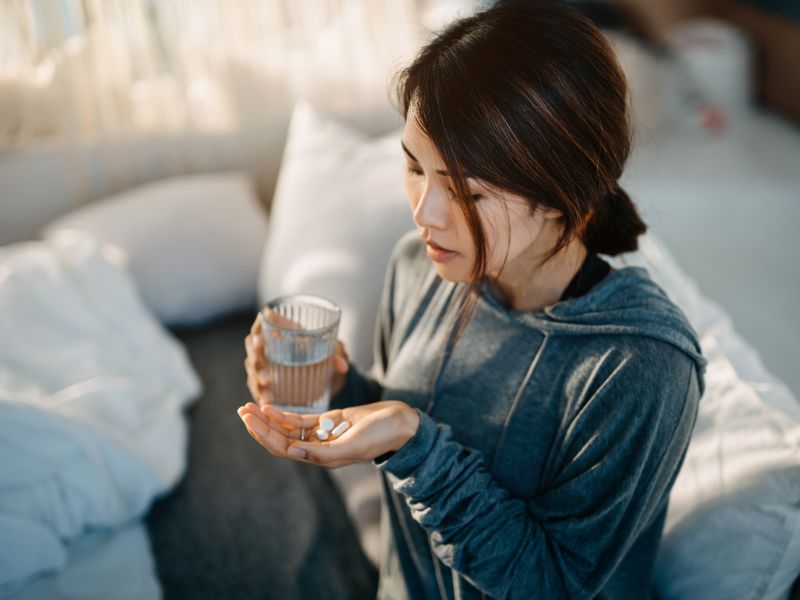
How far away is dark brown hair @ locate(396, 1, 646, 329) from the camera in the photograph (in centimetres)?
71

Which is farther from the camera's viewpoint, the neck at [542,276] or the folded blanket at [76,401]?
the folded blanket at [76,401]

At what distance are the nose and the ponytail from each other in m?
0.21

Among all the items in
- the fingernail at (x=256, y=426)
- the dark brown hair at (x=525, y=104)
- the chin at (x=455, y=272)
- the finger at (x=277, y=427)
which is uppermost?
the dark brown hair at (x=525, y=104)

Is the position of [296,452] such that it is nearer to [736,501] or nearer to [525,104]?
[525,104]

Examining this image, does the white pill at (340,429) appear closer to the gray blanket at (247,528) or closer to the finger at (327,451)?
the finger at (327,451)

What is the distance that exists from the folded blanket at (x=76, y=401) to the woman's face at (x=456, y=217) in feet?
2.17

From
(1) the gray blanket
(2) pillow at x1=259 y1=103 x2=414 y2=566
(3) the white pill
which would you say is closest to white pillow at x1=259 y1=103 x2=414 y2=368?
(2) pillow at x1=259 y1=103 x2=414 y2=566

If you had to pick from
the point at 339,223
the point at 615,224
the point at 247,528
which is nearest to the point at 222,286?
the point at 339,223

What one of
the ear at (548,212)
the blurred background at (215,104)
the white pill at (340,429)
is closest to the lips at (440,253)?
the ear at (548,212)

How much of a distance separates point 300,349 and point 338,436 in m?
0.15

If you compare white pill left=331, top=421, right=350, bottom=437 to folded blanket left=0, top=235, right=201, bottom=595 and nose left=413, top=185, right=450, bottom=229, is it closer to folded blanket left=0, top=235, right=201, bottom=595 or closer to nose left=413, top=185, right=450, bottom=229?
nose left=413, top=185, right=450, bottom=229

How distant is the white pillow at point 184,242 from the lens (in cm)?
161

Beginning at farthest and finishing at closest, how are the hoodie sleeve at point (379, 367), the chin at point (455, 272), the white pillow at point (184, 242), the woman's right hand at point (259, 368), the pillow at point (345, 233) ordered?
the white pillow at point (184, 242), the pillow at point (345, 233), the hoodie sleeve at point (379, 367), the woman's right hand at point (259, 368), the chin at point (455, 272)

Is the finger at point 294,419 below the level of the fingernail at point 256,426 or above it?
below
